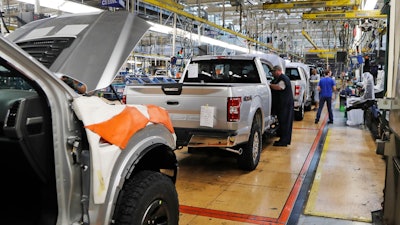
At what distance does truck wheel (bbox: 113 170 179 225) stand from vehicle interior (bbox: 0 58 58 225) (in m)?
0.44

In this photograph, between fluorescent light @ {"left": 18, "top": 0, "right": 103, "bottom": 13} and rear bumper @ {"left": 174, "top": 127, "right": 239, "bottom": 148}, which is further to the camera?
fluorescent light @ {"left": 18, "top": 0, "right": 103, "bottom": 13}

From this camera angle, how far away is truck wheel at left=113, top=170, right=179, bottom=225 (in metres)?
2.31

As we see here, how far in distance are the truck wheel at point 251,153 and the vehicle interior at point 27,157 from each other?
4.08m

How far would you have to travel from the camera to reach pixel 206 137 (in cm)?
543

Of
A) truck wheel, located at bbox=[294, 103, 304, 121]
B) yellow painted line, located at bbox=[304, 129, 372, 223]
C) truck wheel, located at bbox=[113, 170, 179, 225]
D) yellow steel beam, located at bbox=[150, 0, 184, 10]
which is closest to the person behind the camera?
truck wheel, located at bbox=[113, 170, 179, 225]

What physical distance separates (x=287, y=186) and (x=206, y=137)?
1.38 meters

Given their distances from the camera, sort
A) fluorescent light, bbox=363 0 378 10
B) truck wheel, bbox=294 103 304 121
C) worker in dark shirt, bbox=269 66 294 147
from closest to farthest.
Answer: worker in dark shirt, bbox=269 66 294 147 < fluorescent light, bbox=363 0 378 10 < truck wheel, bbox=294 103 304 121

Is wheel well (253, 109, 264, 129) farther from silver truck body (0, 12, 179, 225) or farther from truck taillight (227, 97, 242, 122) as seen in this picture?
silver truck body (0, 12, 179, 225)

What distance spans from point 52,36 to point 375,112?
7.86 meters

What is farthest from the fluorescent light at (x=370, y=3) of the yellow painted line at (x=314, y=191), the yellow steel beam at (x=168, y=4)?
the yellow painted line at (x=314, y=191)

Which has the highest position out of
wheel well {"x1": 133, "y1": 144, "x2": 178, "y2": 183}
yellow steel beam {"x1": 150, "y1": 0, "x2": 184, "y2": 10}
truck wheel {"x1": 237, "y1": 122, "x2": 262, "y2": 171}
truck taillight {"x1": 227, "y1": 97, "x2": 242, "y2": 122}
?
yellow steel beam {"x1": 150, "y1": 0, "x2": 184, "y2": 10}

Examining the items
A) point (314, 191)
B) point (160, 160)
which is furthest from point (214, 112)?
point (160, 160)

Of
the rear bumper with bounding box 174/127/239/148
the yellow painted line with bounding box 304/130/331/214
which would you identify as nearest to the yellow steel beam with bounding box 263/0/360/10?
the yellow painted line with bounding box 304/130/331/214

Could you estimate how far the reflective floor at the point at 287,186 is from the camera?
4.22 metres
